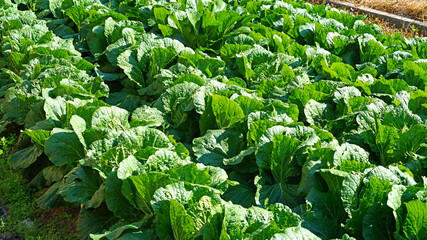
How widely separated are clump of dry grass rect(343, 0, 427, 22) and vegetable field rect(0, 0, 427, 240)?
4104 mm

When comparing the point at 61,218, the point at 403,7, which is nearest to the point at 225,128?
the point at 61,218

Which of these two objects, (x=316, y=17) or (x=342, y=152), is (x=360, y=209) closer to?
(x=342, y=152)

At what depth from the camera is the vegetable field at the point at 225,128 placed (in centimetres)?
270

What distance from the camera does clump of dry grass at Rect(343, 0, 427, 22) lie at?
380 inches

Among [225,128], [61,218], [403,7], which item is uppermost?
[225,128]

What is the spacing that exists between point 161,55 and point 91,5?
255cm

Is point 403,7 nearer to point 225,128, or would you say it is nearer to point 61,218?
point 225,128

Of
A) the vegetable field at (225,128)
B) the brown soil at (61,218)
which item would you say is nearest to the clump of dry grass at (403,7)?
the vegetable field at (225,128)

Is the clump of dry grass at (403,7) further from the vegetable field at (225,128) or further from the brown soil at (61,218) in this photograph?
the brown soil at (61,218)

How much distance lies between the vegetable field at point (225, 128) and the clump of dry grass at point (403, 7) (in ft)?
13.5

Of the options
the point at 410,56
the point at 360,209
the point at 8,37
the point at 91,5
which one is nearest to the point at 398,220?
the point at 360,209

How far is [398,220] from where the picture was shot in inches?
97.0

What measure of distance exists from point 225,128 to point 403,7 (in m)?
7.79

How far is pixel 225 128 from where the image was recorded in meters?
3.70
